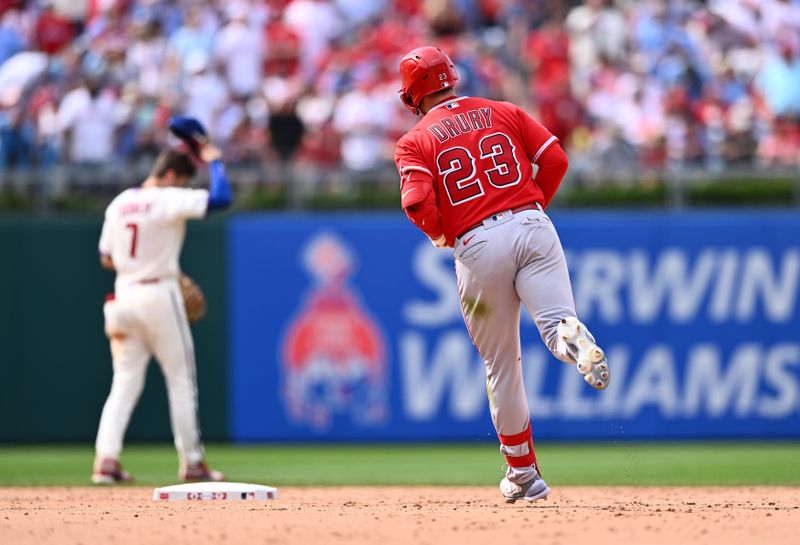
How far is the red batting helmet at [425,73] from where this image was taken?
23.5 feet

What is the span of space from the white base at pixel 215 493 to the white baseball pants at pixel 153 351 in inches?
64.8

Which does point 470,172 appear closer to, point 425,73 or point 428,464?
point 425,73

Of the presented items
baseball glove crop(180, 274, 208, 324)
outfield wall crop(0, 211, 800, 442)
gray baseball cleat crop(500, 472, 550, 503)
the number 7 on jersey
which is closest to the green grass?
outfield wall crop(0, 211, 800, 442)

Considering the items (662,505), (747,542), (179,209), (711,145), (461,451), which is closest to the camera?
(747,542)

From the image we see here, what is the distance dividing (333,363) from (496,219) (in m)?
6.85

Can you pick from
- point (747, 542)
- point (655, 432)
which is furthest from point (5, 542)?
point (655, 432)

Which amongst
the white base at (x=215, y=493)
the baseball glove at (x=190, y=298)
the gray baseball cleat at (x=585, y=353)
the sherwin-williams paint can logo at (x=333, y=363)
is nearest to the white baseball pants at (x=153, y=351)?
the baseball glove at (x=190, y=298)

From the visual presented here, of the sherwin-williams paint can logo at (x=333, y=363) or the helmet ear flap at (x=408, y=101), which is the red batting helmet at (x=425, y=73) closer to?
the helmet ear flap at (x=408, y=101)

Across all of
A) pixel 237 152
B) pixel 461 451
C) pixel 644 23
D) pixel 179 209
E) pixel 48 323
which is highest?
pixel 644 23

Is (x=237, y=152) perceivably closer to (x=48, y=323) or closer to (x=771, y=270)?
(x=48, y=323)

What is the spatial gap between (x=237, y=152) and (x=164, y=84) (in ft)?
5.43

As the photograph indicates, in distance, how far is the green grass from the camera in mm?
9727

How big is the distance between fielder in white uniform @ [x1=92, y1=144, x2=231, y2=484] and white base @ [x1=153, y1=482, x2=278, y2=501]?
1.58m

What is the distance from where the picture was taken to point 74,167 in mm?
13531
